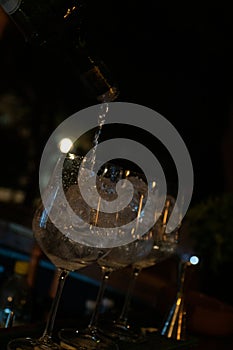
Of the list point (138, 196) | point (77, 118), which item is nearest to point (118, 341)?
point (138, 196)

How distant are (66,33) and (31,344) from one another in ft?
1.80

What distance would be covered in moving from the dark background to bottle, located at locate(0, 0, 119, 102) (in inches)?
98.1

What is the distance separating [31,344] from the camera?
0.68 meters

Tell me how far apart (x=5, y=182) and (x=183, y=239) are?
4347 mm

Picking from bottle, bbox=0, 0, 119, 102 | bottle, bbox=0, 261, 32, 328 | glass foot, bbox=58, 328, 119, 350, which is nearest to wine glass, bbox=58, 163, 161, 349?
glass foot, bbox=58, 328, 119, 350

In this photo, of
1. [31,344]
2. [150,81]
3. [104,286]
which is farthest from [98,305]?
[150,81]

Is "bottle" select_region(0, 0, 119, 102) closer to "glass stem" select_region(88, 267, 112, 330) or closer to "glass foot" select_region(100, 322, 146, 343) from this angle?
"glass stem" select_region(88, 267, 112, 330)

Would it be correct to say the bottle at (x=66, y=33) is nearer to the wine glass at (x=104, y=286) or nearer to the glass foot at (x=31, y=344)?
the wine glass at (x=104, y=286)

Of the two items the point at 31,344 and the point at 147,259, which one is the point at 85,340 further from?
the point at 147,259

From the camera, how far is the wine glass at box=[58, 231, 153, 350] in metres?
0.76

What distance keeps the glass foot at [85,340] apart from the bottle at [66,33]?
16.8 inches

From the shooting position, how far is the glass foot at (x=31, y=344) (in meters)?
0.66

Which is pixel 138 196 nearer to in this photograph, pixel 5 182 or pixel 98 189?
pixel 98 189

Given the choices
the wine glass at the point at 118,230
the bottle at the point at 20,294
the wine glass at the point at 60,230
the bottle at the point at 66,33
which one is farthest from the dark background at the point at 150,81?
the wine glass at the point at 60,230
